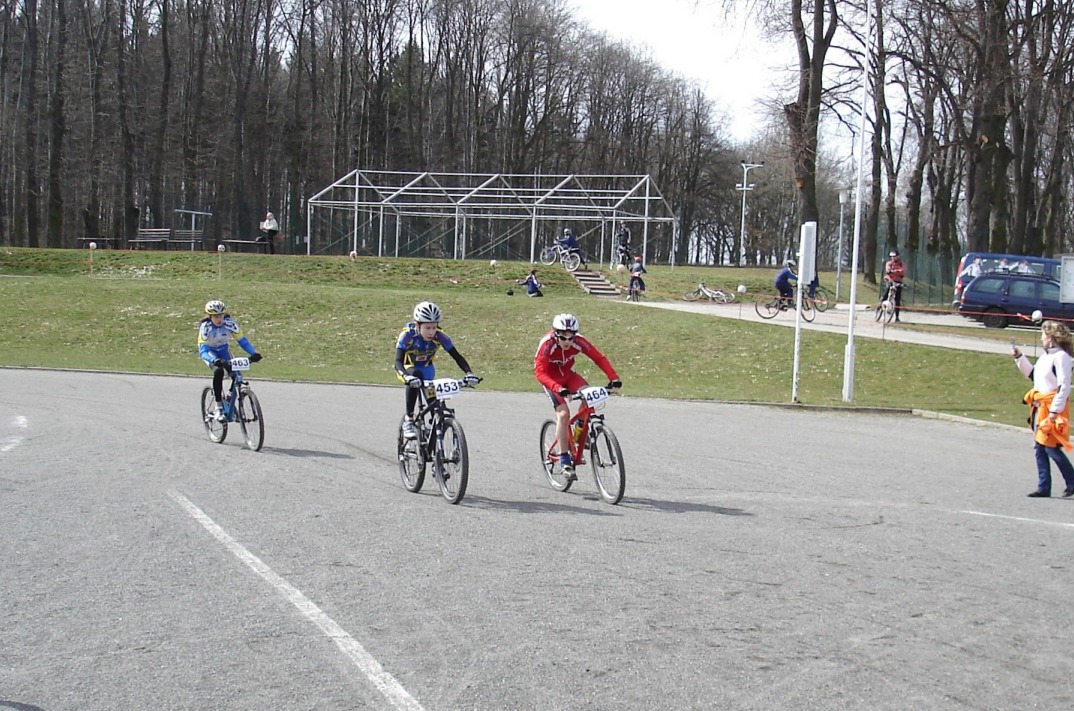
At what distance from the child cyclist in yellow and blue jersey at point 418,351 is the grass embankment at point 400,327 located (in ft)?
38.5

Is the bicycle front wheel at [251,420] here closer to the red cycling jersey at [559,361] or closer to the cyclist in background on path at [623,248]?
the red cycling jersey at [559,361]

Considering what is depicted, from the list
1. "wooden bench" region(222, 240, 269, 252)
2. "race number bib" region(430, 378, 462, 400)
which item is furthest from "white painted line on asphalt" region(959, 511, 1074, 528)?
"wooden bench" region(222, 240, 269, 252)

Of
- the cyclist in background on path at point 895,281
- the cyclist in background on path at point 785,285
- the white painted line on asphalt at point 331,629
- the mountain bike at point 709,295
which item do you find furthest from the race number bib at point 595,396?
the mountain bike at point 709,295

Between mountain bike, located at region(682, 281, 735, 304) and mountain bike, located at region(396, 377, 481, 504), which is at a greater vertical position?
mountain bike, located at region(682, 281, 735, 304)

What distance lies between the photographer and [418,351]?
1056cm

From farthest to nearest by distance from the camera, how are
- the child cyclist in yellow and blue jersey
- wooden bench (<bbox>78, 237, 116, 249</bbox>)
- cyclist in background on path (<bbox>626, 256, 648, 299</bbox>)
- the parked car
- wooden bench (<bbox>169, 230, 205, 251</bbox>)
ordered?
wooden bench (<bbox>169, 230, 205, 251</bbox>)
wooden bench (<bbox>78, 237, 116, 249</bbox>)
cyclist in background on path (<bbox>626, 256, 648, 299</bbox>)
the parked car
the child cyclist in yellow and blue jersey

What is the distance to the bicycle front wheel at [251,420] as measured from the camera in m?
12.9

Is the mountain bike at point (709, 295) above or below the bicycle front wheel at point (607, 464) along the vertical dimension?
above

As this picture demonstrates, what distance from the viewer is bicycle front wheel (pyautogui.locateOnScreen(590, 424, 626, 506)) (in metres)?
9.59

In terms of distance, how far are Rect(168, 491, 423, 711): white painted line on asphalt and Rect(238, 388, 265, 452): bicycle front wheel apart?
4430 mm

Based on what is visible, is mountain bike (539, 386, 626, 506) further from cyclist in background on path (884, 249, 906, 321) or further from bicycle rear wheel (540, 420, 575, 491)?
cyclist in background on path (884, 249, 906, 321)

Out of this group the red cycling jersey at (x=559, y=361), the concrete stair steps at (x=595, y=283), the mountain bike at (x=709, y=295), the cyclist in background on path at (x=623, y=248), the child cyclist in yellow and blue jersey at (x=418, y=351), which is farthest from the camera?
the cyclist in background on path at (x=623, y=248)

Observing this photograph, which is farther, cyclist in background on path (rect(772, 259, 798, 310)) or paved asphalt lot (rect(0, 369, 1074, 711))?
cyclist in background on path (rect(772, 259, 798, 310))

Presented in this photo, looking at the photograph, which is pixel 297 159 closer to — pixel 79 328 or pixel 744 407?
pixel 79 328
